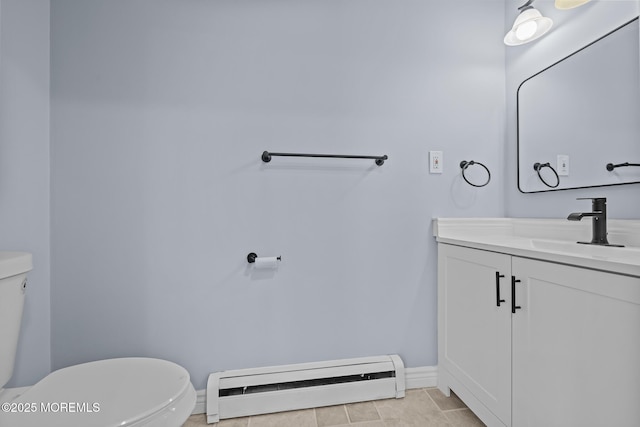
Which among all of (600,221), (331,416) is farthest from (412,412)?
(600,221)

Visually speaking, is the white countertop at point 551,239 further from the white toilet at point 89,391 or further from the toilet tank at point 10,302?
the toilet tank at point 10,302

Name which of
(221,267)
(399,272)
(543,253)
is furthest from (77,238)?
(543,253)

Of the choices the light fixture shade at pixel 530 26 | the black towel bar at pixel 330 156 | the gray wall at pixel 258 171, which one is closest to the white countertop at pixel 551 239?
the gray wall at pixel 258 171

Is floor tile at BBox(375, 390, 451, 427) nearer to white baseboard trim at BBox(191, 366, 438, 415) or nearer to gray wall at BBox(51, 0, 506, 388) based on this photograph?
white baseboard trim at BBox(191, 366, 438, 415)

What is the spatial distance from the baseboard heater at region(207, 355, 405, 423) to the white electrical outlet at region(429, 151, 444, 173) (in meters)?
1.00

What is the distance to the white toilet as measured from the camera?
2.64 ft

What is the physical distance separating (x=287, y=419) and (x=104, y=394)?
0.77 meters

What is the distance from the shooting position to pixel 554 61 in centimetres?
147

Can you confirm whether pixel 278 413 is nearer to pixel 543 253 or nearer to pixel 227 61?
pixel 543 253

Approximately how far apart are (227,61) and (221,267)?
983 millimetres

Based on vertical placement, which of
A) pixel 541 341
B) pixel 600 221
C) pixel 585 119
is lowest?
pixel 541 341

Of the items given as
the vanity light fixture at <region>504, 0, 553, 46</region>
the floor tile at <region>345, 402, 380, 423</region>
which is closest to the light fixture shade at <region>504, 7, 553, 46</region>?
the vanity light fixture at <region>504, 0, 553, 46</region>

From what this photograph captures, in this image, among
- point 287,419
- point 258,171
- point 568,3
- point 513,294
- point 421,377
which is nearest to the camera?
point 513,294

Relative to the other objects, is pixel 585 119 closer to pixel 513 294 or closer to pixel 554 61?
pixel 554 61
